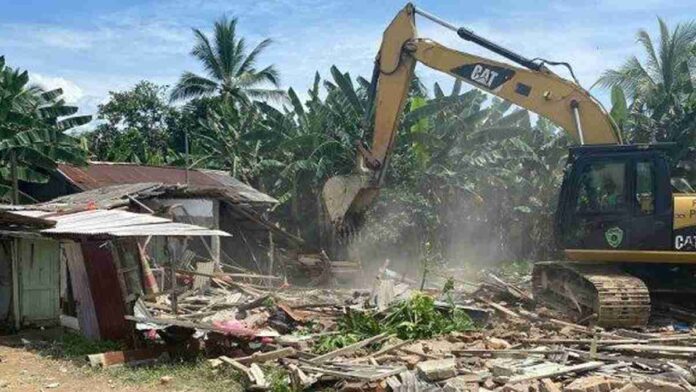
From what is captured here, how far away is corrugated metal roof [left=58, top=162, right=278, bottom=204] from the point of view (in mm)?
19641

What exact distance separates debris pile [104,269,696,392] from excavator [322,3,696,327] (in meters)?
0.51

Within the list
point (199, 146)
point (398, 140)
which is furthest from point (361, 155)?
point (199, 146)

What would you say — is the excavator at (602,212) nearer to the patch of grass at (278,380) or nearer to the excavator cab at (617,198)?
the excavator cab at (617,198)

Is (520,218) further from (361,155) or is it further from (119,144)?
(119,144)

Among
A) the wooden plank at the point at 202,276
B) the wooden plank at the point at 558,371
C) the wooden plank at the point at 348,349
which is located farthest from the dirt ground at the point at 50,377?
the wooden plank at the point at 202,276

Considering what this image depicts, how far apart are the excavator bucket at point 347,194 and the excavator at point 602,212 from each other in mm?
2961

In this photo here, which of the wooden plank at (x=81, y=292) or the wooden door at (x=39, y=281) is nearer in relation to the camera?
the wooden plank at (x=81, y=292)

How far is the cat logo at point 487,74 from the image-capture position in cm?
1245

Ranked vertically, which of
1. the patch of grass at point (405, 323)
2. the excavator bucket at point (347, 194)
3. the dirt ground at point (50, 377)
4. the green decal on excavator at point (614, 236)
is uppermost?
the excavator bucket at point (347, 194)

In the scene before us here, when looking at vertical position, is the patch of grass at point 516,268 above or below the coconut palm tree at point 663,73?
below

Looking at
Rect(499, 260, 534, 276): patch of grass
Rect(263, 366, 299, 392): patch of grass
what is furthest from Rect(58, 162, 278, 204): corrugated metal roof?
Rect(263, 366, 299, 392): patch of grass

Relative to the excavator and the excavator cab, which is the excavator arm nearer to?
the excavator

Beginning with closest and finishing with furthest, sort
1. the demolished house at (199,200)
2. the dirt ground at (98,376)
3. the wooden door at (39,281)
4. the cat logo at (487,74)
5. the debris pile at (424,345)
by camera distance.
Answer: the debris pile at (424,345) < the dirt ground at (98,376) < the cat logo at (487,74) < the wooden door at (39,281) < the demolished house at (199,200)

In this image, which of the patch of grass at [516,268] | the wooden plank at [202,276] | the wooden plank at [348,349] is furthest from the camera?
the patch of grass at [516,268]
